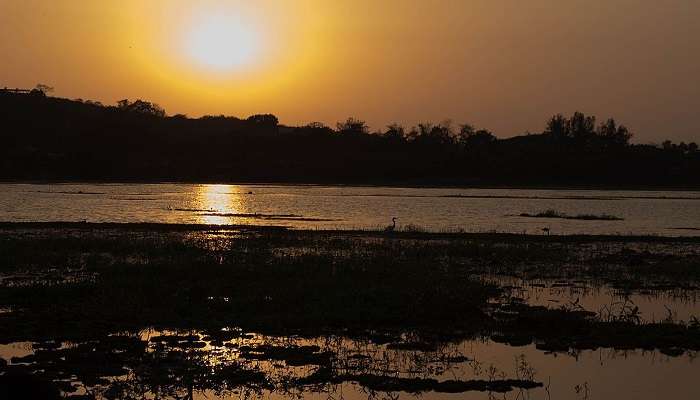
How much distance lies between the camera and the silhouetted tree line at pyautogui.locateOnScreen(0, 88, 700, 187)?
161 meters

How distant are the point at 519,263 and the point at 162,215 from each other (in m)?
35.8

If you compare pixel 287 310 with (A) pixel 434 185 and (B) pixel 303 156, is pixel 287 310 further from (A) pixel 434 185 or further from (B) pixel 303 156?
(B) pixel 303 156

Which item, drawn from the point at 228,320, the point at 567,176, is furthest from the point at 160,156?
the point at 228,320

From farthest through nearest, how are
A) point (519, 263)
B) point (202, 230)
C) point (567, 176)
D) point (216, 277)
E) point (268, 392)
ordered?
1. point (567, 176)
2. point (202, 230)
3. point (519, 263)
4. point (216, 277)
5. point (268, 392)

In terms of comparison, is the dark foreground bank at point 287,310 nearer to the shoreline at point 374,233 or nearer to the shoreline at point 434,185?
the shoreline at point 374,233

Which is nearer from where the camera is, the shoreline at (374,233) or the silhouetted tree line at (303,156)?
the shoreline at (374,233)

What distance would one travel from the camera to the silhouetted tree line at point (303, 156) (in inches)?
6324

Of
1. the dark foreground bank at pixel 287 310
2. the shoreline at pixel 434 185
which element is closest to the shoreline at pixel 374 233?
the dark foreground bank at pixel 287 310

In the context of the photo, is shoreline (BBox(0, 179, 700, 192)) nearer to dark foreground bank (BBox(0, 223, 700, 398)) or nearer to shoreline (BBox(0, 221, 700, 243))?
shoreline (BBox(0, 221, 700, 243))

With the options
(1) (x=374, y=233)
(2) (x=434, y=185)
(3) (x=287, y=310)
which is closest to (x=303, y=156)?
(2) (x=434, y=185)

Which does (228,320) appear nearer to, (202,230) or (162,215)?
(202,230)

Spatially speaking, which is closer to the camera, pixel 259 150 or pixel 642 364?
pixel 642 364

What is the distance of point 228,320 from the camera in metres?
18.6

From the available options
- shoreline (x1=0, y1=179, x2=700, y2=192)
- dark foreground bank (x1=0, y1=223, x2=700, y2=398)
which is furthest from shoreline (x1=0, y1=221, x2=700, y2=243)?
shoreline (x1=0, y1=179, x2=700, y2=192)
